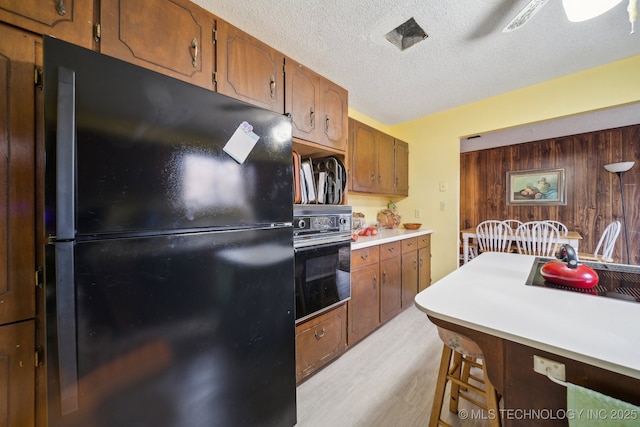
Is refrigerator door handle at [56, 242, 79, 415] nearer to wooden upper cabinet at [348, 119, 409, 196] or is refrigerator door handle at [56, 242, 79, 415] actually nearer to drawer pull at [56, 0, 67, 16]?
drawer pull at [56, 0, 67, 16]

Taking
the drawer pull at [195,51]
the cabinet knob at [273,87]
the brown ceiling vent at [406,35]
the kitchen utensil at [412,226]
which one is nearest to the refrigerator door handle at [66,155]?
the drawer pull at [195,51]

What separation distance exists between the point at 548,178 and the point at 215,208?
4930mm

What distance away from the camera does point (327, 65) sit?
1.92m

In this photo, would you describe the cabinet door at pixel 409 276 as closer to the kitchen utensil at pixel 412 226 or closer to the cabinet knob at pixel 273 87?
the kitchen utensil at pixel 412 226

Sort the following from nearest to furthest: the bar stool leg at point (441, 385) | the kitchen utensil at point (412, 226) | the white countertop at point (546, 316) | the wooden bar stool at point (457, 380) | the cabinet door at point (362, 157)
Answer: the white countertop at point (546, 316) → the wooden bar stool at point (457, 380) → the bar stool leg at point (441, 385) → the cabinet door at point (362, 157) → the kitchen utensil at point (412, 226)

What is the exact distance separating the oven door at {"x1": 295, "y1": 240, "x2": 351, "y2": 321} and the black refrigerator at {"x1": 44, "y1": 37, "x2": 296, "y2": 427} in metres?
0.33

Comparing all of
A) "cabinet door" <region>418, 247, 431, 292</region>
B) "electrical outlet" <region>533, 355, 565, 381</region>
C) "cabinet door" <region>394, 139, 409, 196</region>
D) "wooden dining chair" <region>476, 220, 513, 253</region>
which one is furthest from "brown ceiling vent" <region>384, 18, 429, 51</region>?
"wooden dining chair" <region>476, 220, 513, 253</region>

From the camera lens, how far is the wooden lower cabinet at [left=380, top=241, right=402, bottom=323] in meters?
2.22

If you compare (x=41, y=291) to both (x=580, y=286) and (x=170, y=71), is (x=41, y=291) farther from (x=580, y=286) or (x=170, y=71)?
(x=580, y=286)

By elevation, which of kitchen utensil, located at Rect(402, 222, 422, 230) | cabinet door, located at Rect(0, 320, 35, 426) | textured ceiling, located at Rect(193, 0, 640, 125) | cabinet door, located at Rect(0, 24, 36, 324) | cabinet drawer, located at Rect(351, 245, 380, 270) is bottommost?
cabinet door, located at Rect(0, 320, 35, 426)

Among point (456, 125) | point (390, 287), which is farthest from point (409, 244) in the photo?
point (456, 125)

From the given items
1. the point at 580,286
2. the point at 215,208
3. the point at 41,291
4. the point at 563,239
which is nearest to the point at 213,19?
the point at 215,208

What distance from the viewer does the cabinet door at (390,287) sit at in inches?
87.4

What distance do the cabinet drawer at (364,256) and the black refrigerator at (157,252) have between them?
0.89 metres
